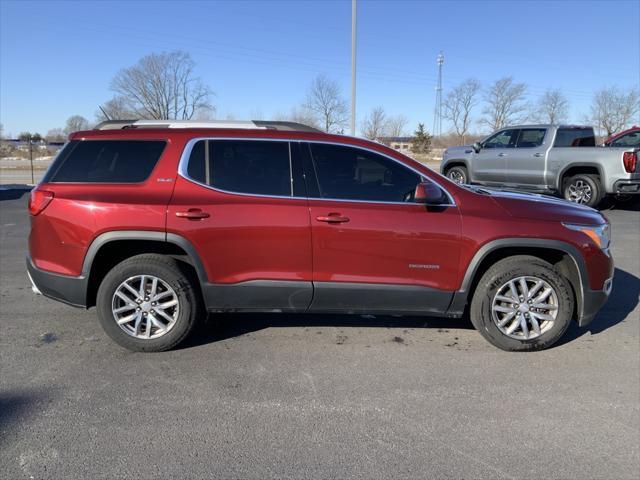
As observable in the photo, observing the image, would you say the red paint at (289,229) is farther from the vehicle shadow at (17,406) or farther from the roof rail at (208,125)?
the vehicle shadow at (17,406)

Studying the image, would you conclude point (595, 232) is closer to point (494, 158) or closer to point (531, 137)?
point (531, 137)

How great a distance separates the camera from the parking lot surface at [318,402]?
2.51 metres

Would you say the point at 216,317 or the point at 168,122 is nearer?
the point at 168,122

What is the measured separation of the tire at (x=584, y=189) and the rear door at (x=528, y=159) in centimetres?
57

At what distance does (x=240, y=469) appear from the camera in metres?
2.45

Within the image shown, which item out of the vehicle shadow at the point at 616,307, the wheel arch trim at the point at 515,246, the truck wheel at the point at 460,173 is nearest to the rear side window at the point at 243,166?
the wheel arch trim at the point at 515,246

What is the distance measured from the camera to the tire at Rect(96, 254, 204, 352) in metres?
3.69

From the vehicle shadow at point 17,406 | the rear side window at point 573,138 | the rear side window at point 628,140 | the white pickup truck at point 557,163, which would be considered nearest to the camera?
the vehicle shadow at point 17,406

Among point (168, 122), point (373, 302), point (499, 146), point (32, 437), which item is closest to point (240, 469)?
point (32, 437)

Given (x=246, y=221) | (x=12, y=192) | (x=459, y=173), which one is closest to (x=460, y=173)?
(x=459, y=173)

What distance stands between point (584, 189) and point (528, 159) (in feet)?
4.64

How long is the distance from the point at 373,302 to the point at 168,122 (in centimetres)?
239

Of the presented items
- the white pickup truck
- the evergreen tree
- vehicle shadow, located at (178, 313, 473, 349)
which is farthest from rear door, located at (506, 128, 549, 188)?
the evergreen tree

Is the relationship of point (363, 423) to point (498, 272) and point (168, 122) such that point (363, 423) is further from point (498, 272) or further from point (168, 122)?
point (168, 122)
